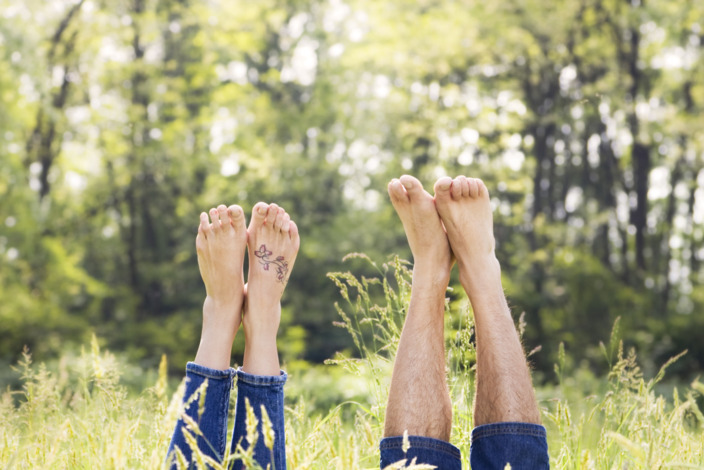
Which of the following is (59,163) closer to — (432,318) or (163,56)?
(163,56)

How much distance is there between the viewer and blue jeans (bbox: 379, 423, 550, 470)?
1.48 m

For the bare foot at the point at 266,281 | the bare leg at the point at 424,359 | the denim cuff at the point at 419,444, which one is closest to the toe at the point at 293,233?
the bare foot at the point at 266,281

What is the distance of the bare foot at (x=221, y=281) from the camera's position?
5.88 ft

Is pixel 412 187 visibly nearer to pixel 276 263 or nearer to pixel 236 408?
pixel 276 263

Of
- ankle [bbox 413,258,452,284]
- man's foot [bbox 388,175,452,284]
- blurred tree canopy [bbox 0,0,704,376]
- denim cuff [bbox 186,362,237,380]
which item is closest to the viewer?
denim cuff [bbox 186,362,237,380]

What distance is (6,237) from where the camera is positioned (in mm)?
9078

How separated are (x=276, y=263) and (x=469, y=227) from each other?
2.25ft

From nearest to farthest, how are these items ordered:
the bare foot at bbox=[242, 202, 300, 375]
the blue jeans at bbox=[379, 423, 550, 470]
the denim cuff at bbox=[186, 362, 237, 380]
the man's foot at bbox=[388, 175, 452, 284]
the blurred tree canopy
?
the blue jeans at bbox=[379, 423, 550, 470], the denim cuff at bbox=[186, 362, 237, 380], the bare foot at bbox=[242, 202, 300, 375], the man's foot at bbox=[388, 175, 452, 284], the blurred tree canopy

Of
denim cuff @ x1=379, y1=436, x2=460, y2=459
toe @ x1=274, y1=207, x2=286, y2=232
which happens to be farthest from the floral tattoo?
denim cuff @ x1=379, y1=436, x2=460, y2=459

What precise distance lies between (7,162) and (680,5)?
10.7 m

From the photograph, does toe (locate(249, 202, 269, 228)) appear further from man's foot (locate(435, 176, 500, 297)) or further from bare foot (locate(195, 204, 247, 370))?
man's foot (locate(435, 176, 500, 297))

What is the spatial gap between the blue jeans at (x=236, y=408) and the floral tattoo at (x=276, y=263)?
0.53 meters

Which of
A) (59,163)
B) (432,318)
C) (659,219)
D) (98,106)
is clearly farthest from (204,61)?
(659,219)

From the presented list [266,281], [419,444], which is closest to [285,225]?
[266,281]
